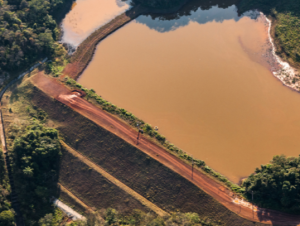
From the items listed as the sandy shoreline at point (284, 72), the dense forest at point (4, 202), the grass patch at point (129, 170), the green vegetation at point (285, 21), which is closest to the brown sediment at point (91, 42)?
the grass patch at point (129, 170)

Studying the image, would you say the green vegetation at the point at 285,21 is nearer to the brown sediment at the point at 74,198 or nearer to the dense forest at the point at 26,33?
the dense forest at the point at 26,33

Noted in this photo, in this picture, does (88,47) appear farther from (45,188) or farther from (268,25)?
(268,25)

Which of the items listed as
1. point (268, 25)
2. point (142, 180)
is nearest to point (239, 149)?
point (142, 180)

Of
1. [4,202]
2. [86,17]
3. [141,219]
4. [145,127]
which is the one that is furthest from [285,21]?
[4,202]

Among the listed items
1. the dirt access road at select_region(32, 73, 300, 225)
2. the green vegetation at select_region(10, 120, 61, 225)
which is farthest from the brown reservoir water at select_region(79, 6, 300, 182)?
the green vegetation at select_region(10, 120, 61, 225)

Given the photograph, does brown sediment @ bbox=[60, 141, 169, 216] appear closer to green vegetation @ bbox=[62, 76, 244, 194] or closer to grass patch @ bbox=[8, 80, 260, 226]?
grass patch @ bbox=[8, 80, 260, 226]

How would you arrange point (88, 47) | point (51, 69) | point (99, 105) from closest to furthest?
point (99, 105) < point (51, 69) < point (88, 47)
